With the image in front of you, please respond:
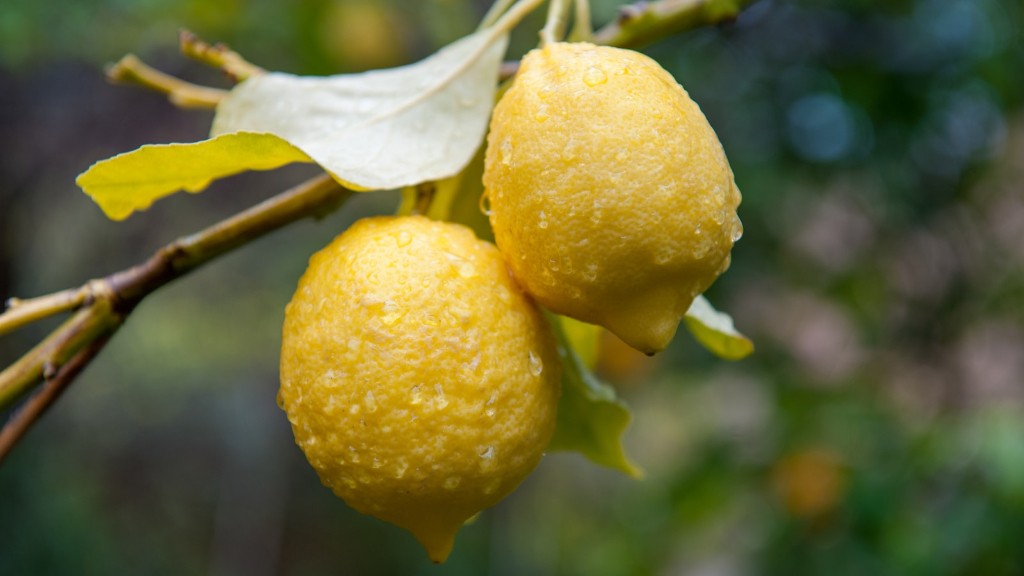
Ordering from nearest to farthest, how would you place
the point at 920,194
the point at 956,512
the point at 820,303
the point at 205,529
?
the point at 956,512, the point at 920,194, the point at 820,303, the point at 205,529

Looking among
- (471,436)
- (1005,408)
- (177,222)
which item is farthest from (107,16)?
(177,222)

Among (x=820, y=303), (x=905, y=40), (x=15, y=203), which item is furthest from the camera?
(x=15, y=203)

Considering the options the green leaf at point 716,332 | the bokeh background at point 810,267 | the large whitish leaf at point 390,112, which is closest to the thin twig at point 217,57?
the large whitish leaf at point 390,112

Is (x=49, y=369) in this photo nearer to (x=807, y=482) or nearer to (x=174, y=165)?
(x=174, y=165)

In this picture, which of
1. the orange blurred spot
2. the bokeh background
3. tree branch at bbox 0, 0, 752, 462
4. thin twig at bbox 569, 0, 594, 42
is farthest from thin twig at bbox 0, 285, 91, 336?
the orange blurred spot

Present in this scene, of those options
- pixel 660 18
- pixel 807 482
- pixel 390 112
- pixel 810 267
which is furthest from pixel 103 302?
pixel 810 267

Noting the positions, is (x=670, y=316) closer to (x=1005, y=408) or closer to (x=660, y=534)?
(x=1005, y=408)
